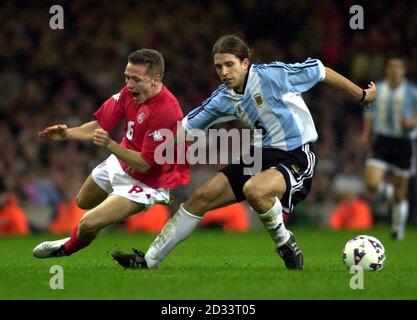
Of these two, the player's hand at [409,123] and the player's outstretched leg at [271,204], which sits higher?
the player's hand at [409,123]

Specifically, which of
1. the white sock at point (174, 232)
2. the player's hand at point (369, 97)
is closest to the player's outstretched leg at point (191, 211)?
the white sock at point (174, 232)

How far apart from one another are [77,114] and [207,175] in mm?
2323

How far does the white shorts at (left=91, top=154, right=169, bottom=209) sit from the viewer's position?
7.93 metres

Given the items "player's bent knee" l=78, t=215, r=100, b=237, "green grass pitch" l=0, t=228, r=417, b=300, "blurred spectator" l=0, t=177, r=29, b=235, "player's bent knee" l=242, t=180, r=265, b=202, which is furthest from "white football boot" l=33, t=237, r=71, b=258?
"blurred spectator" l=0, t=177, r=29, b=235

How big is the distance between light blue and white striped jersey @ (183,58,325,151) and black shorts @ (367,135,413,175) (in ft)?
17.6

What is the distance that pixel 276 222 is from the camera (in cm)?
750

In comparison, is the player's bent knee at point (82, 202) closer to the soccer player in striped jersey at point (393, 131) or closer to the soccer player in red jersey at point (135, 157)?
the soccer player in red jersey at point (135, 157)

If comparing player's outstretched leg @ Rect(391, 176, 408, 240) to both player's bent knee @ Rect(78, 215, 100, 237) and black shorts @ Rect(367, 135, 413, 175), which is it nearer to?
black shorts @ Rect(367, 135, 413, 175)

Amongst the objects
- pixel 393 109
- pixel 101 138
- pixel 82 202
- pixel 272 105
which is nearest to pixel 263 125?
pixel 272 105

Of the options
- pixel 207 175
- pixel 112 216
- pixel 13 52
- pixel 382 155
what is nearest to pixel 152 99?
pixel 112 216

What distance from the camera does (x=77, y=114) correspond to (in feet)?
53.3

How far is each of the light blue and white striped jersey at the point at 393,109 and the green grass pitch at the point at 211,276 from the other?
7.70 ft

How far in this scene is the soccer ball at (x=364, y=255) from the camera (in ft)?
25.1

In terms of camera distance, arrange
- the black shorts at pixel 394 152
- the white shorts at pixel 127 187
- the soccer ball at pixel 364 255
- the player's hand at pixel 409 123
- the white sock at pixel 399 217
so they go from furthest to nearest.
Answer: the black shorts at pixel 394 152 → the player's hand at pixel 409 123 → the white sock at pixel 399 217 → the white shorts at pixel 127 187 → the soccer ball at pixel 364 255
